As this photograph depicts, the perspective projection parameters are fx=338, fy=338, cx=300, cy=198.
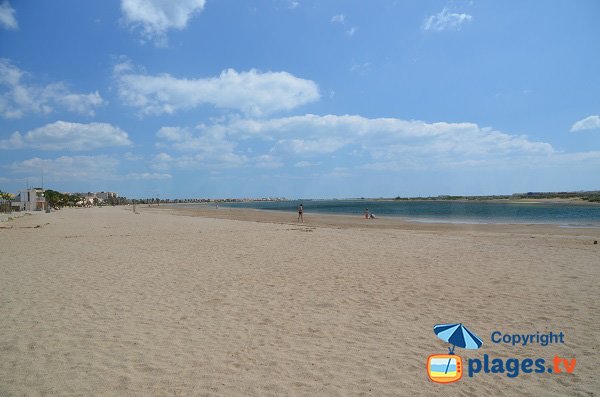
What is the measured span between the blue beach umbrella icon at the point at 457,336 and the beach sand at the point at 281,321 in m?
0.13

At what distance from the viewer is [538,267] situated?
994cm

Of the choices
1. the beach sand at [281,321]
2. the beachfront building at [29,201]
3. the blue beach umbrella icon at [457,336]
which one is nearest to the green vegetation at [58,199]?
the beachfront building at [29,201]

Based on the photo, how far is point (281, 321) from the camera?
5758 mm

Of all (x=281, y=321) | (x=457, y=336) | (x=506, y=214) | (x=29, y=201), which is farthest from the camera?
(x=29, y=201)

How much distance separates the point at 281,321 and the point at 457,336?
9.14ft

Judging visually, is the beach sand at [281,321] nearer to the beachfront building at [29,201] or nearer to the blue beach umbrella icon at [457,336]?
the blue beach umbrella icon at [457,336]

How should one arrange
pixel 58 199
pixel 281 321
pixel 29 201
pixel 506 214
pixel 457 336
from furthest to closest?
pixel 58 199 → pixel 29 201 → pixel 506 214 → pixel 281 321 → pixel 457 336

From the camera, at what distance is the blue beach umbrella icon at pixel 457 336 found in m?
4.91

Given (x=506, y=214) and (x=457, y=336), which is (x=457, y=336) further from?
(x=506, y=214)

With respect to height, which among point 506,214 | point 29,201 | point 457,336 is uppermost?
→ point 29,201

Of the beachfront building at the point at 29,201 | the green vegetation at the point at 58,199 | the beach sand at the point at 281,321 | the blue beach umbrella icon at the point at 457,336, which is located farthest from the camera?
the green vegetation at the point at 58,199

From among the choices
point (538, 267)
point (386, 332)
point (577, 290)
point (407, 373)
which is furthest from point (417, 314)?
point (538, 267)

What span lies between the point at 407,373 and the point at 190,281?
6021 millimetres

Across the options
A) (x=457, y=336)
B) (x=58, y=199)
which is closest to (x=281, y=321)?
(x=457, y=336)
